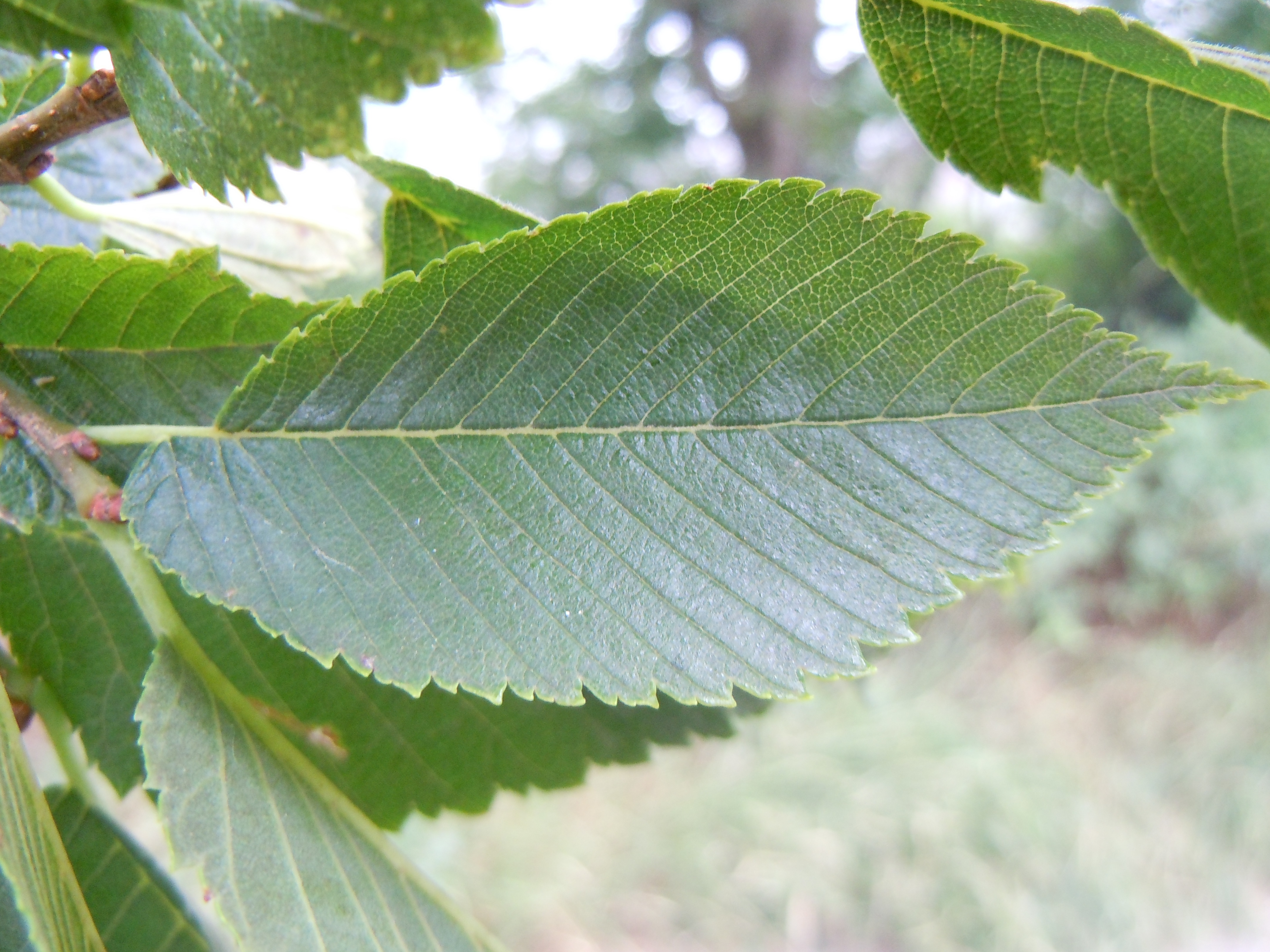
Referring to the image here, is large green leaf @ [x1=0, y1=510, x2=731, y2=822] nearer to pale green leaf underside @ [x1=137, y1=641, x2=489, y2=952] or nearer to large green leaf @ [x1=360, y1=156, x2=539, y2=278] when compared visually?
pale green leaf underside @ [x1=137, y1=641, x2=489, y2=952]

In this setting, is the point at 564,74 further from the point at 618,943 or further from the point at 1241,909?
the point at 1241,909

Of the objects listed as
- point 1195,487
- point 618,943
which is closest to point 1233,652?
point 1195,487

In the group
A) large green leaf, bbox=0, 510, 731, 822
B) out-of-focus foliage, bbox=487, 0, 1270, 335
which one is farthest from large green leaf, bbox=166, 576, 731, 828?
out-of-focus foliage, bbox=487, 0, 1270, 335

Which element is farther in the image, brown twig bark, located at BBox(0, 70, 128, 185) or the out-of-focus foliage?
the out-of-focus foliage

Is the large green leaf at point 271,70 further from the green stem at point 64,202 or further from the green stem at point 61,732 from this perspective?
the green stem at point 61,732

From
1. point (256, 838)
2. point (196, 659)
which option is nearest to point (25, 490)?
point (196, 659)


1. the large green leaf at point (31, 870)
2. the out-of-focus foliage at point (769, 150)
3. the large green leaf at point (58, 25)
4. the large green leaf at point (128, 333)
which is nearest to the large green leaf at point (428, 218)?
the large green leaf at point (128, 333)
